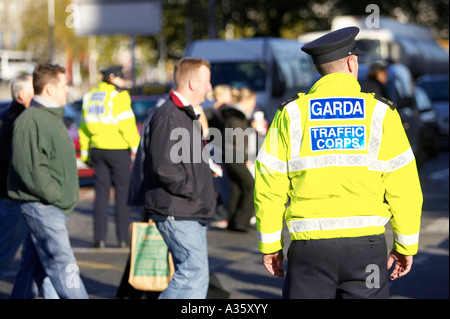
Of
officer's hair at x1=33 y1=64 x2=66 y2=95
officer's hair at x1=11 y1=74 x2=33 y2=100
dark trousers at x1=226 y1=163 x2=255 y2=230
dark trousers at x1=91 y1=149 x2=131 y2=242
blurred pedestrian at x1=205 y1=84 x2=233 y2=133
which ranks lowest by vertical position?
dark trousers at x1=226 y1=163 x2=255 y2=230

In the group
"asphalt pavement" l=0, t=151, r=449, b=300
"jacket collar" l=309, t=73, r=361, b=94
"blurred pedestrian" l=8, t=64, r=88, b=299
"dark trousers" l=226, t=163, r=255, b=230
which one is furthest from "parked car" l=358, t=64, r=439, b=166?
"jacket collar" l=309, t=73, r=361, b=94

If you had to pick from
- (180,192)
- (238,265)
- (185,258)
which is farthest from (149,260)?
(238,265)

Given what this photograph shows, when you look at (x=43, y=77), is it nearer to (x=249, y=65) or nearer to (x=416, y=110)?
(x=416, y=110)

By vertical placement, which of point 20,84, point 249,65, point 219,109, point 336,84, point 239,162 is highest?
point 336,84

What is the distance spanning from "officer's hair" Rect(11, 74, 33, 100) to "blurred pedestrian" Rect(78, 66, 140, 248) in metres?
2.82

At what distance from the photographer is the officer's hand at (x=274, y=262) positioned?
430 centimetres

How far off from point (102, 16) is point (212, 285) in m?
37.3

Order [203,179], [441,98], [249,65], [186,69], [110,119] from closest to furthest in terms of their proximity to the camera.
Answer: [203,179] < [186,69] < [110,119] < [249,65] < [441,98]

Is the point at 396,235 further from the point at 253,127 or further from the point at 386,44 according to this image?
the point at 386,44

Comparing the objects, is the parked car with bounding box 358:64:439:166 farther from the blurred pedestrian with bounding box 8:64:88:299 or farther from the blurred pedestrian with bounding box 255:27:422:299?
the blurred pedestrian with bounding box 255:27:422:299

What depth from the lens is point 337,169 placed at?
13.5 feet

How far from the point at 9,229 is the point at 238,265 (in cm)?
314

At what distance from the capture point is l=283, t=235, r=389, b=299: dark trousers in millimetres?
4062

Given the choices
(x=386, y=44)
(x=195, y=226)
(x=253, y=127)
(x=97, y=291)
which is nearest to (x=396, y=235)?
(x=195, y=226)
